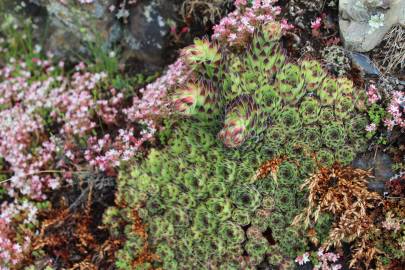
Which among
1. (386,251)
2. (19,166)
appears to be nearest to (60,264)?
(19,166)

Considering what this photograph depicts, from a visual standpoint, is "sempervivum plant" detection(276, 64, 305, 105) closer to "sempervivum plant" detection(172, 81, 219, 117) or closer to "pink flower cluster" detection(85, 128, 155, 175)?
"sempervivum plant" detection(172, 81, 219, 117)

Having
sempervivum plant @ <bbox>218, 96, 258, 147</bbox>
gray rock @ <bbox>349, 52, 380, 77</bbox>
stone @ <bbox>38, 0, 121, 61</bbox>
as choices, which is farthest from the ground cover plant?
stone @ <bbox>38, 0, 121, 61</bbox>

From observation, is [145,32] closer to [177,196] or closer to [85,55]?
[85,55]

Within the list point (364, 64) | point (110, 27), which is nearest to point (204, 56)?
point (364, 64)

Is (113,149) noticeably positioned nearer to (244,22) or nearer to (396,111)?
(244,22)

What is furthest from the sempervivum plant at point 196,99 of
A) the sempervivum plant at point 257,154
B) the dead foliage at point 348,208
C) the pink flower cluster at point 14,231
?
the pink flower cluster at point 14,231

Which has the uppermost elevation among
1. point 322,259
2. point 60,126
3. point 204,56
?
point 204,56

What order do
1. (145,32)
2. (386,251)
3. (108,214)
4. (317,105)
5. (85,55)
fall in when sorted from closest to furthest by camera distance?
1. (386,251)
2. (317,105)
3. (108,214)
4. (145,32)
5. (85,55)
